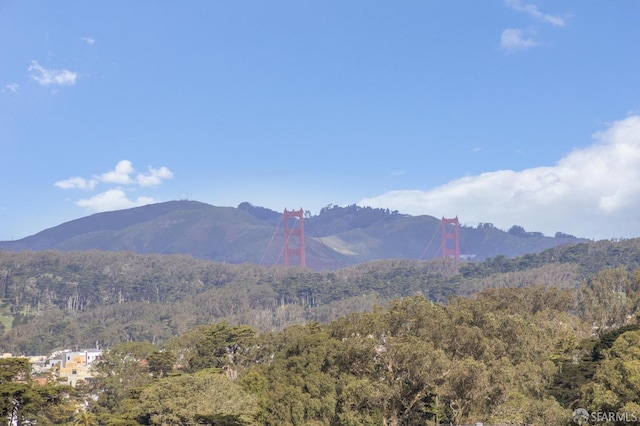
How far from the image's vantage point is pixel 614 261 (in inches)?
5251

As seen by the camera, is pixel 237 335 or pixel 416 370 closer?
pixel 416 370

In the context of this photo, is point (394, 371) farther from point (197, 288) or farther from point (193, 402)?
point (197, 288)

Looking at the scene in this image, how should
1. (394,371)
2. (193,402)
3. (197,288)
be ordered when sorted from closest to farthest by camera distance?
1. (394,371)
2. (193,402)
3. (197,288)

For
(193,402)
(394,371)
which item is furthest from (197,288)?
(394,371)

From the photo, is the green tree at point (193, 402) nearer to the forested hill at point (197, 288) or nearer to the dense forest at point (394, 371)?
the dense forest at point (394, 371)

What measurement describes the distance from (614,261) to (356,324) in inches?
4339

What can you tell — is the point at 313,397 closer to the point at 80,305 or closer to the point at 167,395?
the point at 167,395

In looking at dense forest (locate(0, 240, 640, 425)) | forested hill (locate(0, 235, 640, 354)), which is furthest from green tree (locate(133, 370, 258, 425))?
Result: forested hill (locate(0, 235, 640, 354))

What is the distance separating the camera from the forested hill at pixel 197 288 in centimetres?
10219

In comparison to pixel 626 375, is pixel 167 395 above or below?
below

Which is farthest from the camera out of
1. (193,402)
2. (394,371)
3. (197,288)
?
(197,288)

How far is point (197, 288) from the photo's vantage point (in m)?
154

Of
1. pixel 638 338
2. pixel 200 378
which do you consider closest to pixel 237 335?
pixel 200 378

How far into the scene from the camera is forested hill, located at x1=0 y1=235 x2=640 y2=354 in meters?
102
